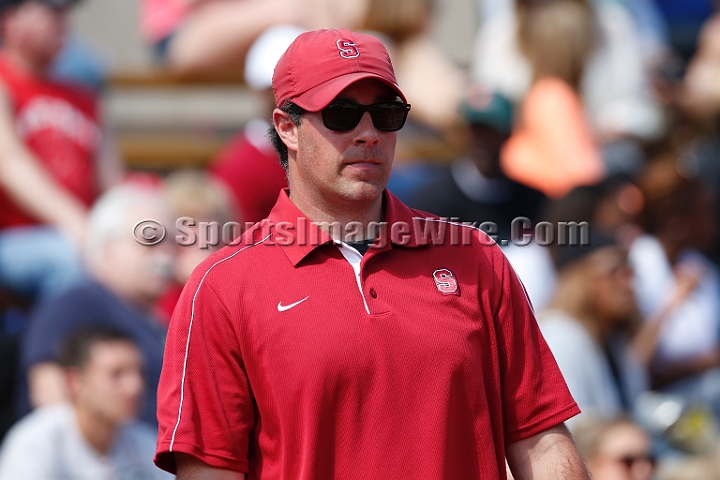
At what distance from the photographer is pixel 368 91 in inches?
99.3

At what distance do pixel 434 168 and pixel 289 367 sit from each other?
15.6 feet

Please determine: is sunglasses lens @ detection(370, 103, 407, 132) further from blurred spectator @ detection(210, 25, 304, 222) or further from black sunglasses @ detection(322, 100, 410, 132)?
blurred spectator @ detection(210, 25, 304, 222)

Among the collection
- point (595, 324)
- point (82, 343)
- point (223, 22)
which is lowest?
point (82, 343)

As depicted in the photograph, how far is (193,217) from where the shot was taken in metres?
5.67

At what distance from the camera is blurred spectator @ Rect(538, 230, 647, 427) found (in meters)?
5.28

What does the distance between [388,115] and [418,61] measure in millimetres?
4625

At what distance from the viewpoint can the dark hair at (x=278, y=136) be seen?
2588mm

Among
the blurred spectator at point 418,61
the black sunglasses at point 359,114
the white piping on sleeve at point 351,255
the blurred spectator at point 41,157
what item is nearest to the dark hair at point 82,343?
the blurred spectator at point 41,157

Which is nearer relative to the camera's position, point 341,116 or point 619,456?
point 341,116

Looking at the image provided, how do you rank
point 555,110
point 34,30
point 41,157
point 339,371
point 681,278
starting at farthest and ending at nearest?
point 555,110
point 681,278
point 41,157
point 34,30
point 339,371

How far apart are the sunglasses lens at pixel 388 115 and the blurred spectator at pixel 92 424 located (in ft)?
8.24

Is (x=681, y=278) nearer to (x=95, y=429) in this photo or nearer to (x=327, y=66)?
(x=95, y=429)

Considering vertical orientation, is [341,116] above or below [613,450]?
above

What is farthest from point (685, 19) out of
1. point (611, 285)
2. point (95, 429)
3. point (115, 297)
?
point (95, 429)
